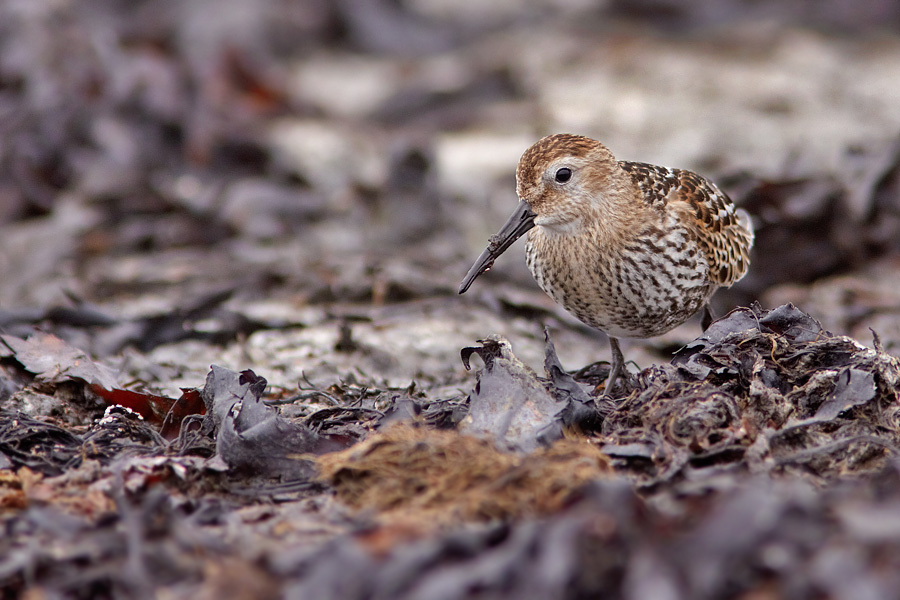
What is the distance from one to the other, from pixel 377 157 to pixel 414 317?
292 cm

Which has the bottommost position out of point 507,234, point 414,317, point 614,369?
point 414,317

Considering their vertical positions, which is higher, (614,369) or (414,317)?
(614,369)

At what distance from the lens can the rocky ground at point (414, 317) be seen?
2.21m

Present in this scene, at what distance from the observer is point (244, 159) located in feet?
24.3

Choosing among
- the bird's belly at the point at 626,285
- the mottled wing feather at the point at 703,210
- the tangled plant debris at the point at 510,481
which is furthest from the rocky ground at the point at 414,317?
the mottled wing feather at the point at 703,210

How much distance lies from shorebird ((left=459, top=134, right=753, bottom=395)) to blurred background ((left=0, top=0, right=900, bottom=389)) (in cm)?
78

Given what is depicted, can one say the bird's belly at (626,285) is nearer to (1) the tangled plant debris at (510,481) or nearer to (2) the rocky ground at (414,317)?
(2) the rocky ground at (414,317)

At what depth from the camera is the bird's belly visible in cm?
394

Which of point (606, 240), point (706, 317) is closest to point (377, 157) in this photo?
point (706, 317)

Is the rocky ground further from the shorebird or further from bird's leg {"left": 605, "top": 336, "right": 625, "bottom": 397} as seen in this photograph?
the shorebird

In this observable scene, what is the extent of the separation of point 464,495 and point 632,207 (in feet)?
6.31

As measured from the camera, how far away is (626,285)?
155 inches

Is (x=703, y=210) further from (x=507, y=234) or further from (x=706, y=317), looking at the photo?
(x=507, y=234)

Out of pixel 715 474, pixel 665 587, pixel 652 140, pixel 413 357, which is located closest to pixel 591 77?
pixel 652 140
